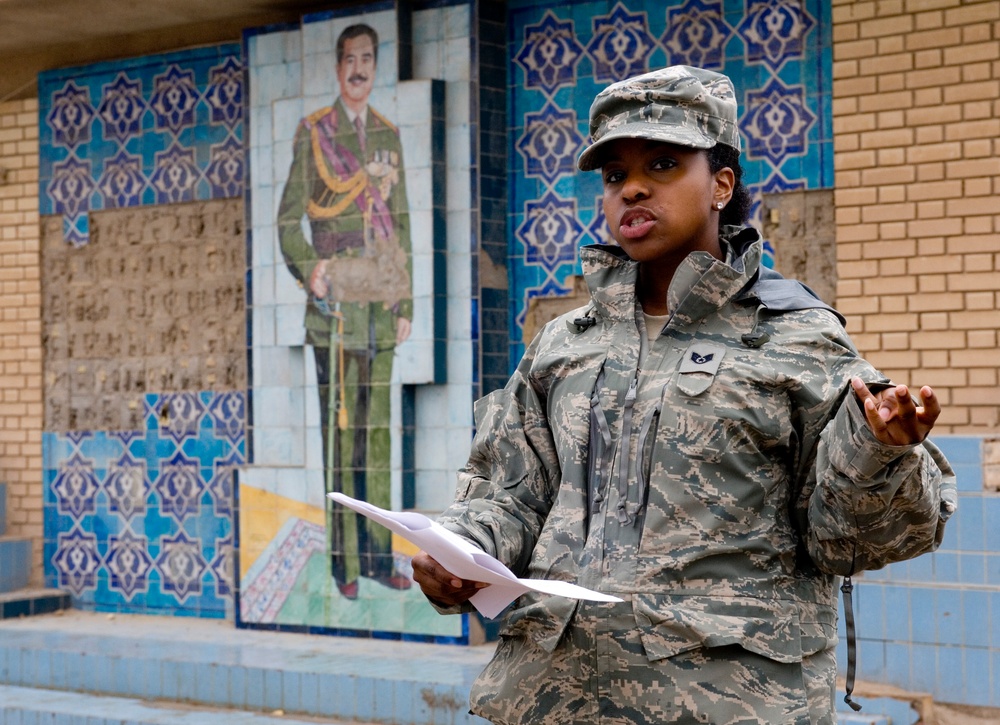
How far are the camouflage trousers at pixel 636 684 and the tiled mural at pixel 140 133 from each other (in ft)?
22.8

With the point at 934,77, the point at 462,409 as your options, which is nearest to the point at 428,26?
the point at 462,409

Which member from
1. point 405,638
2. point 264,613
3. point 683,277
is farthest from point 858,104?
point 683,277

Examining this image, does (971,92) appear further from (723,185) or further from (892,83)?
(723,185)

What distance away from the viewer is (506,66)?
8.18m

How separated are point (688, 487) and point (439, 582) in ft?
1.39

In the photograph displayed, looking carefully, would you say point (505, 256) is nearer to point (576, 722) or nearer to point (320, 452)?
point (320, 452)

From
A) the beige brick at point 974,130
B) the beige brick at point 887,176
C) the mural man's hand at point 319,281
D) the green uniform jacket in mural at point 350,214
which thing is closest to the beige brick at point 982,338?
the beige brick at point 887,176

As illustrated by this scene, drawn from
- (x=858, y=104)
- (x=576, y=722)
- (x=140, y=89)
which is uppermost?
(x=140, y=89)

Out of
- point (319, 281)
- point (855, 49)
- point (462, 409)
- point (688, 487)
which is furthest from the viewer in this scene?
point (319, 281)

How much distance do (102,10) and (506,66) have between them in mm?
2516

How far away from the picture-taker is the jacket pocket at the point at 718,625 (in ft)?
7.75

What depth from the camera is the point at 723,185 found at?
2.58m

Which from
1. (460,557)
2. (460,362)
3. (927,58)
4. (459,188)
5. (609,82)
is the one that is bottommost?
(460,557)

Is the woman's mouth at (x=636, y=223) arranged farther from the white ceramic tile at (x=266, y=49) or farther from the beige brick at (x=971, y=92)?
the white ceramic tile at (x=266, y=49)
